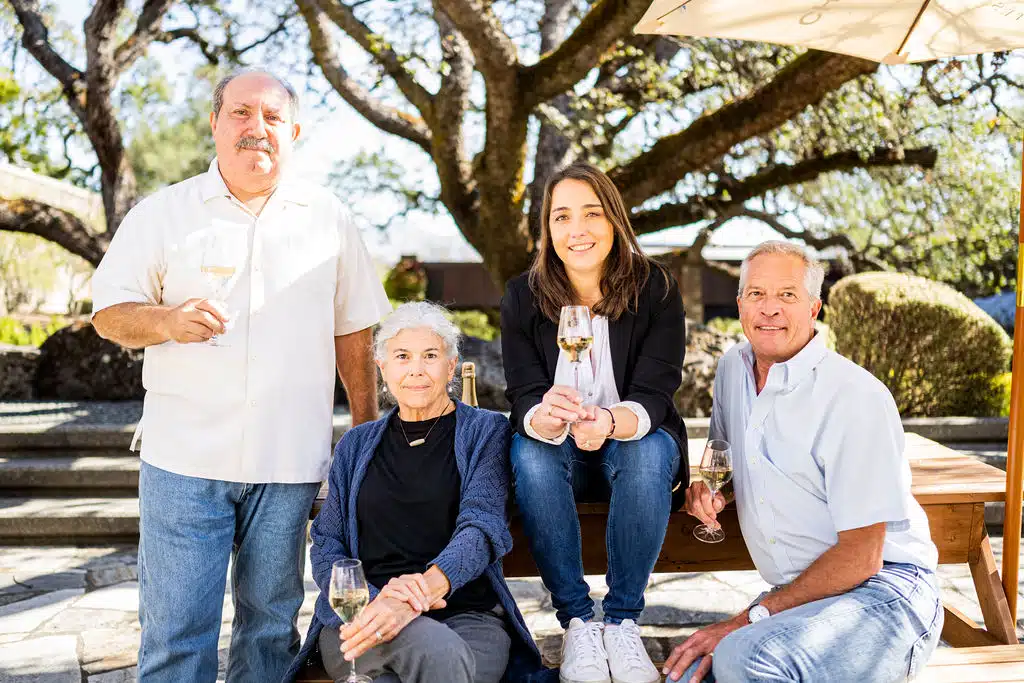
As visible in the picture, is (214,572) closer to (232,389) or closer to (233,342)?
(232,389)

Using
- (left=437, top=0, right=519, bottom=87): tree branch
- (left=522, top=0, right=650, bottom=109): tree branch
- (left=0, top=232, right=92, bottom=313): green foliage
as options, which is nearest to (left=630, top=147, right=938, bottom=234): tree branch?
(left=522, top=0, right=650, bottom=109): tree branch

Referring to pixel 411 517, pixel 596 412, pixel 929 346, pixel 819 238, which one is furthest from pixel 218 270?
pixel 819 238

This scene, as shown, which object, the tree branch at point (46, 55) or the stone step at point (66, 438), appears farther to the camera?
the tree branch at point (46, 55)

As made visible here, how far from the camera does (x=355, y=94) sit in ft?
28.4

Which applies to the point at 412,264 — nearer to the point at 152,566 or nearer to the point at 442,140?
the point at 442,140

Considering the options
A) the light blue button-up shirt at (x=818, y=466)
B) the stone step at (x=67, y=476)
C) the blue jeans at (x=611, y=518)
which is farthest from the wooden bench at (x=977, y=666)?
the stone step at (x=67, y=476)

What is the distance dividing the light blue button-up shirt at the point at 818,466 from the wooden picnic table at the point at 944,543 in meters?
0.64

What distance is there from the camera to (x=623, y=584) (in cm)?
299

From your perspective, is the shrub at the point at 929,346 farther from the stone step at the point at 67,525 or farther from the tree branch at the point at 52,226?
the tree branch at the point at 52,226

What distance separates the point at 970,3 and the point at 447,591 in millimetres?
2716

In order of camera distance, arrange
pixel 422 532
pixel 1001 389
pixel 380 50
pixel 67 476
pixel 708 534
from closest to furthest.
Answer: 1. pixel 422 532
2. pixel 708 534
3. pixel 67 476
4. pixel 380 50
5. pixel 1001 389

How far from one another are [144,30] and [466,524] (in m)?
10.1

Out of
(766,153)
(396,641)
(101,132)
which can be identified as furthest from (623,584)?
(101,132)

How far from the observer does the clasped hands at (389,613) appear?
8.33 feet
